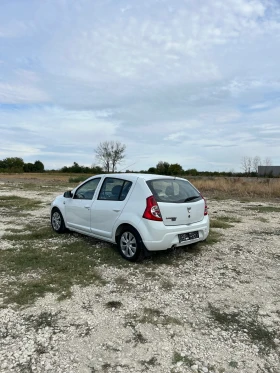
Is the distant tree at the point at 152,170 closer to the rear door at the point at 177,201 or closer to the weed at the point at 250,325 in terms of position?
the rear door at the point at 177,201

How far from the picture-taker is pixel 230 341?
9.78ft

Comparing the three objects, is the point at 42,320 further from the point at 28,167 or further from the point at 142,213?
the point at 28,167

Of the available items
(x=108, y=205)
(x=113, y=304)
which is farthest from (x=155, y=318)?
(x=108, y=205)

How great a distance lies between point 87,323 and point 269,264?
354 centimetres

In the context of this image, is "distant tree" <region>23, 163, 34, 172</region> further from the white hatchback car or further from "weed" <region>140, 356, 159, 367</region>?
"weed" <region>140, 356, 159, 367</region>

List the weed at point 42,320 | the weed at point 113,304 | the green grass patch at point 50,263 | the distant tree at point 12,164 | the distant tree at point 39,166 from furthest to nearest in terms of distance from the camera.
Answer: the distant tree at point 39,166, the distant tree at point 12,164, the green grass patch at point 50,263, the weed at point 113,304, the weed at point 42,320

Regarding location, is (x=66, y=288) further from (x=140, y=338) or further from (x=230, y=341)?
(x=230, y=341)

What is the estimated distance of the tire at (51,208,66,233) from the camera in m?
7.08

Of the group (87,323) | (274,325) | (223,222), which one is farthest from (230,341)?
(223,222)

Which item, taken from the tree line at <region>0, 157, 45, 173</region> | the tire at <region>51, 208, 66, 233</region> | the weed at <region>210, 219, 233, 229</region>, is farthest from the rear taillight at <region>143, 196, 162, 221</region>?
the tree line at <region>0, 157, 45, 173</region>

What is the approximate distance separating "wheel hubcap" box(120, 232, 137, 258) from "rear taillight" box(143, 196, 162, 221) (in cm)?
51

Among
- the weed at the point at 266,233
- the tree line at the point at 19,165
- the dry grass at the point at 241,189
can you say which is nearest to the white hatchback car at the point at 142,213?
the weed at the point at 266,233

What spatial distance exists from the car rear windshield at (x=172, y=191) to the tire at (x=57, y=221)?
114 inches

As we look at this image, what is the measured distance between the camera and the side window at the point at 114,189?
544 cm
